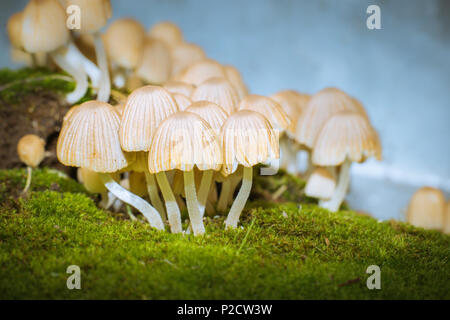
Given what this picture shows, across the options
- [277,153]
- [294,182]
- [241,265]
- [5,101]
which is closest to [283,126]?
[277,153]

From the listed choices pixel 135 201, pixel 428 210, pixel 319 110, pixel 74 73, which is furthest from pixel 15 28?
pixel 428 210

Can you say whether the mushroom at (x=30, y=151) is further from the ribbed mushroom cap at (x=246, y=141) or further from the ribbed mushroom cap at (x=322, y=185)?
the ribbed mushroom cap at (x=322, y=185)

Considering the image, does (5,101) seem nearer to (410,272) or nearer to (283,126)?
(283,126)

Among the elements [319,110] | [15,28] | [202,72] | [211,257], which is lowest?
[211,257]

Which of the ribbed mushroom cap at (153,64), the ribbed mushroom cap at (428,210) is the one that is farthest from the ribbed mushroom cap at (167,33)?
the ribbed mushroom cap at (428,210)

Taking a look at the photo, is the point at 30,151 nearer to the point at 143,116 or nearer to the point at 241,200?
the point at 143,116

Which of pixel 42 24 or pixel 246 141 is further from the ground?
pixel 42 24
